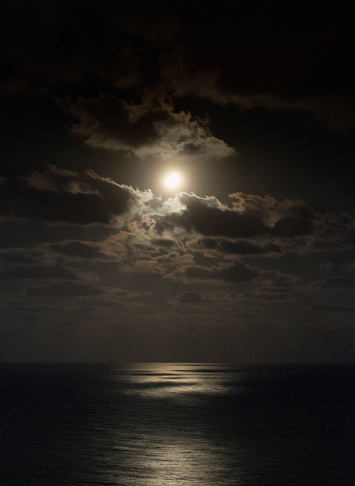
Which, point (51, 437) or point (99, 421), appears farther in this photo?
point (99, 421)

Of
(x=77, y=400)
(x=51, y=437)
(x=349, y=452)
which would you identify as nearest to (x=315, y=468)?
(x=349, y=452)

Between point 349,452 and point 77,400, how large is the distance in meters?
77.0

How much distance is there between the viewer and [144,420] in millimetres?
85062

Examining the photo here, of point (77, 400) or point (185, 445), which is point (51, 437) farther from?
point (77, 400)

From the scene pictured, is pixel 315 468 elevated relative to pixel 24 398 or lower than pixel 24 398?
lower

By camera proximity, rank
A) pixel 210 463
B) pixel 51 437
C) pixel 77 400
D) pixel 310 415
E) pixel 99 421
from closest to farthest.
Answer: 1. pixel 210 463
2. pixel 51 437
3. pixel 99 421
4. pixel 310 415
5. pixel 77 400

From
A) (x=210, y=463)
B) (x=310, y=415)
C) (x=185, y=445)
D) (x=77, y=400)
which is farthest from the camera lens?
(x=77, y=400)

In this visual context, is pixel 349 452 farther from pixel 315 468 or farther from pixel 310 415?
pixel 310 415

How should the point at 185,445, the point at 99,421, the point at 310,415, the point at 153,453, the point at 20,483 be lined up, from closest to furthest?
the point at 20,483
the point at 153,453
the point at 185,445
the point at 99,421
the point at 310,415

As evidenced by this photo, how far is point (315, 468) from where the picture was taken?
50625 millimetres

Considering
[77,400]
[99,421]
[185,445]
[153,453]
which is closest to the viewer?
[153,453]

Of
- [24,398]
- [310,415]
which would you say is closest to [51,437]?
[310,415]

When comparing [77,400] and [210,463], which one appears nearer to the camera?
[210,463]

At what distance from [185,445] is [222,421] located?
2465cm
